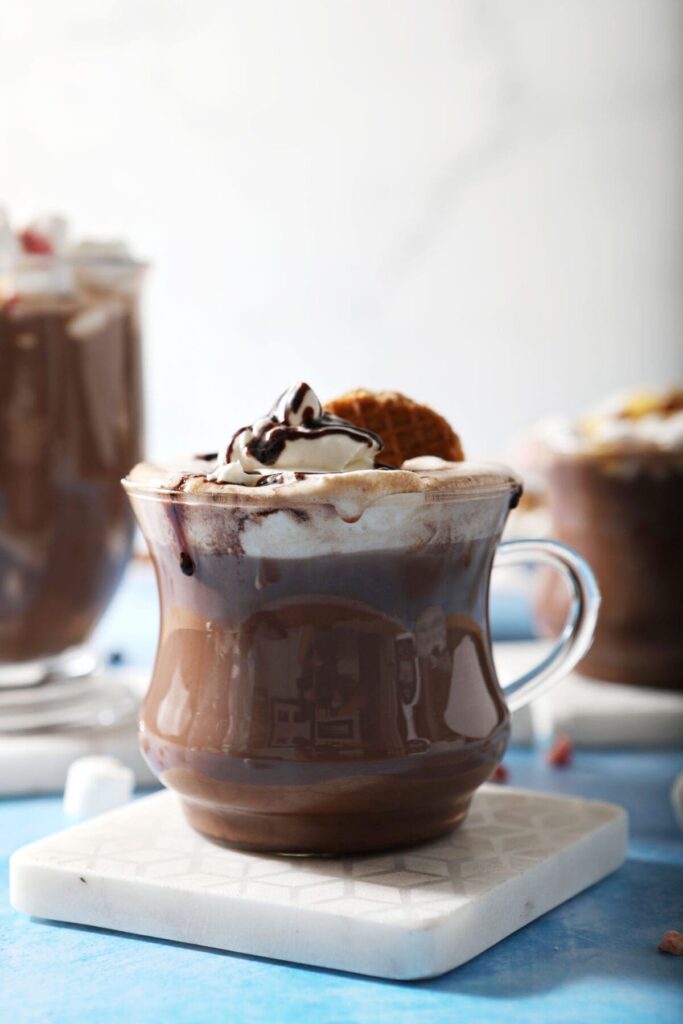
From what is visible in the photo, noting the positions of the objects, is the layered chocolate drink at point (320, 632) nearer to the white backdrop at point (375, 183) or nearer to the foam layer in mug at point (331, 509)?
the foam layer in mug at point (331, 509)

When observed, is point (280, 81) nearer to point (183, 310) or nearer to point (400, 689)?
point (183, 310)

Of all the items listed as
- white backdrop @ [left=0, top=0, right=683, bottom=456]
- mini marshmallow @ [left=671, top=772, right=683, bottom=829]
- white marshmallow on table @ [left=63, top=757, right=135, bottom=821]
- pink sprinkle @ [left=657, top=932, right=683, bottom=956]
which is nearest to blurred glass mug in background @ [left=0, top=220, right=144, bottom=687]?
white marshmallow on table @ [left=63, top=757, right=135, bottom=821]

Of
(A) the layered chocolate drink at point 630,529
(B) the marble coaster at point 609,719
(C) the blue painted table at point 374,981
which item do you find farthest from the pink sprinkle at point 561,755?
(C) the blue painted table at point 374,981

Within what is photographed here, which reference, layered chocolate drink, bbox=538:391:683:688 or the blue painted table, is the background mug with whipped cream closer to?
the blue painted table

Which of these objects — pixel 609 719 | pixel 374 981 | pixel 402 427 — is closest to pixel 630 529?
pixel 609 719

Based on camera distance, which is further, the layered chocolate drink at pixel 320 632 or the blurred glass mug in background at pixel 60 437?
the blurred glass mug in background at pixel 60 437

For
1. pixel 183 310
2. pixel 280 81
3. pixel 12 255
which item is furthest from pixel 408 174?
pixel 12 255
